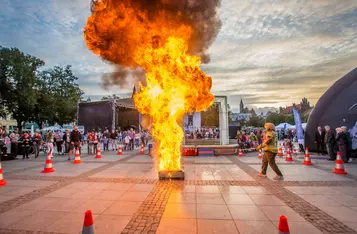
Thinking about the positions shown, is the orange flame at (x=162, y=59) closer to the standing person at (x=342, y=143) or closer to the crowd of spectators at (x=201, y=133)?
the standing person at (x=342, y=143)

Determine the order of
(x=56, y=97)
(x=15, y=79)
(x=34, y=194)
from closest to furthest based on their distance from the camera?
(x=34, y=194) < (x=15, y=79) < (x=56, y=97)

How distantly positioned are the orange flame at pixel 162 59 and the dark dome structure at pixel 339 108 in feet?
39.1

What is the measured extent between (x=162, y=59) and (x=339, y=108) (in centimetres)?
1394

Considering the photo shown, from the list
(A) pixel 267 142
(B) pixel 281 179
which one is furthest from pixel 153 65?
(B) pixel 281 179

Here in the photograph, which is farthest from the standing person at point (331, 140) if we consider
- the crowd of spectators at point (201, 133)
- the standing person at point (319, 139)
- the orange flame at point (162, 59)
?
the crowd of spectators at point (201, 133)

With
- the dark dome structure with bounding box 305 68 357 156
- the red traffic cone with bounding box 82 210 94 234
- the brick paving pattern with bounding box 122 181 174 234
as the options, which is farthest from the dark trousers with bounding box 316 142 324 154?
the red traffic cone with bounding box 82 210 94 234

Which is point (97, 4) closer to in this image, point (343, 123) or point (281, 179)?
point (281, 179)

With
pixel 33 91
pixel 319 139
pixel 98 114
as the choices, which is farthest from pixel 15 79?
pixel 319 139

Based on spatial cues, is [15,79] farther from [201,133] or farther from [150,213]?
[150,213]

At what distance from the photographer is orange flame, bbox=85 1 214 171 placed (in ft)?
25.8

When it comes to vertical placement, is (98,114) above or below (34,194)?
above

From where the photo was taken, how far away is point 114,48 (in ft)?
27.6

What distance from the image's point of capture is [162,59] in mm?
8016

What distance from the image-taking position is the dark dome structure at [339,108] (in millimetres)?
14500
